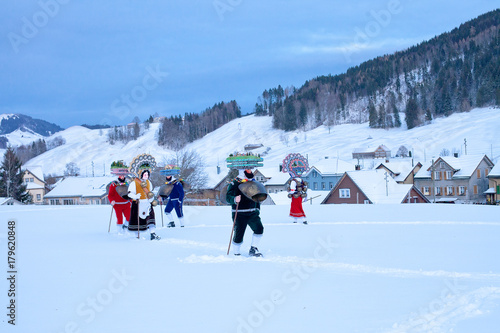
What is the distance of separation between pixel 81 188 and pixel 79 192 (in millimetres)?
948

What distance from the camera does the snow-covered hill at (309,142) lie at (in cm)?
9025

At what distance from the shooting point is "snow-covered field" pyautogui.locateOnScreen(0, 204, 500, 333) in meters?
4.49

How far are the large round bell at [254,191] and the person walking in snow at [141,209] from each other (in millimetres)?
3111

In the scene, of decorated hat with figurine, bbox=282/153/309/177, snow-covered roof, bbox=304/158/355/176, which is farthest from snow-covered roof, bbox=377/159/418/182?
decorated hat with figurine, bbox=282/153/309/177

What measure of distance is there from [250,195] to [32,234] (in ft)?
20.8

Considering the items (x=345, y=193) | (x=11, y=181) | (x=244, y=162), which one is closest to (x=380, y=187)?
(x=345, y=193)

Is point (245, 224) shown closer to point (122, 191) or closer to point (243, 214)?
point (243, 214)

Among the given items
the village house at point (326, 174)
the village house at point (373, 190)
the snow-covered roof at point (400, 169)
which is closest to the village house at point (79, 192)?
the village house at point (326, 174)

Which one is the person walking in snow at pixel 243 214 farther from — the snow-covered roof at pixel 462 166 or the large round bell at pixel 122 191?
the snow-covered roof at pixel 462 166

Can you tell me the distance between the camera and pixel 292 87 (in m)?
184

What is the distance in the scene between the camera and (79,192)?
2158 inches

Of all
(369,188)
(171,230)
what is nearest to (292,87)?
(369,188)

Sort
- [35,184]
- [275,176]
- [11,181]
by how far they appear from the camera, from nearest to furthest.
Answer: [11,181] → [275,176] → [35,184]

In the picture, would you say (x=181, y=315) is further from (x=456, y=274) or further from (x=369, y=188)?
(x=369, y=188)
